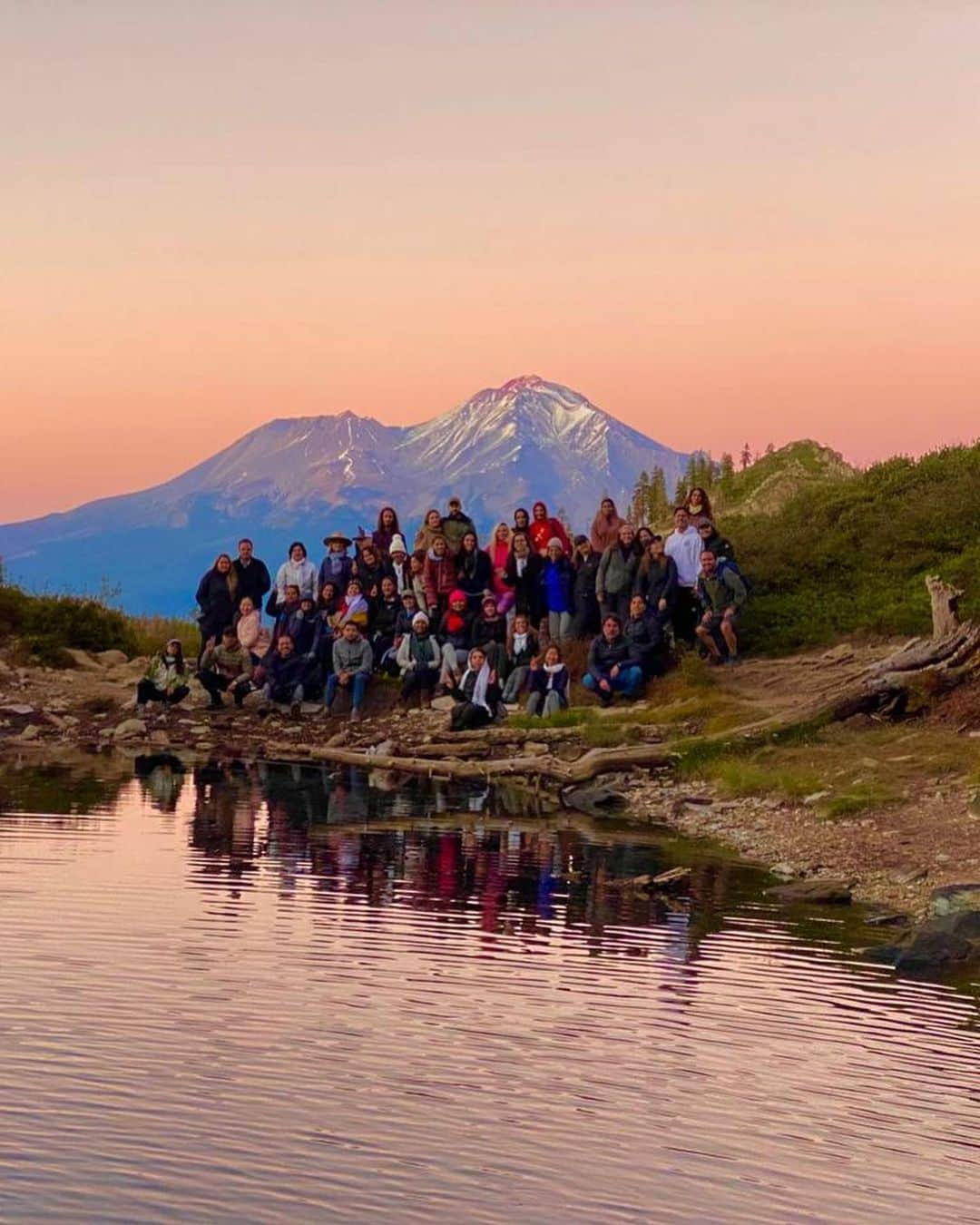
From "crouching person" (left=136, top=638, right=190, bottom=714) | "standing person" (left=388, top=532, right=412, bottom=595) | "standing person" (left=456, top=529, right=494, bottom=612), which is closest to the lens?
"standing person" (left=456, top=529, right=494, bottom=612)

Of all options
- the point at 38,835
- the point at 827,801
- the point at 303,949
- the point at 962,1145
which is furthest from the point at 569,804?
the point at 962,1145

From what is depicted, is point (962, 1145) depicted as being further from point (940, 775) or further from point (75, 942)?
point (940, 775)

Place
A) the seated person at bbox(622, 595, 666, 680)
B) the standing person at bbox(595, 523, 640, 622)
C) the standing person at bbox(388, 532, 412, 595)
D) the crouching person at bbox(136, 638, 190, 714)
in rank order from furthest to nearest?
the crouching person at bbox(136, 638, 190, 714), the standing person at bbox(388, 532, 412, 595), the standing person at bbox(595, 523, 640, 622), the seated person at bbox(622, 595, 666, 680)

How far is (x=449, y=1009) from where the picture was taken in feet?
48.3

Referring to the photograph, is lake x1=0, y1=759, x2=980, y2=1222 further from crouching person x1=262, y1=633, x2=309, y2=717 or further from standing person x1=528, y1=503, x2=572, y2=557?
crouching person x1=262, y1=633, x2=309, y2=717

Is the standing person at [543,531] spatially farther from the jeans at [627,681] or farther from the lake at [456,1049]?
the lake at [456,1049]

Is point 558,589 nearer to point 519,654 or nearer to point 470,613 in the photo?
point 519,654

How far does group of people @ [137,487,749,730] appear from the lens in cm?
3584

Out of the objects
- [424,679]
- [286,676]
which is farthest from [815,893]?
[286,676]

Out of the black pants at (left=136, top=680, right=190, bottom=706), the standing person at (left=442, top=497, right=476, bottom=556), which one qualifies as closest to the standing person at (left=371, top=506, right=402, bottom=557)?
the standing person at (left=442, top=497, right=476, bottom=556)

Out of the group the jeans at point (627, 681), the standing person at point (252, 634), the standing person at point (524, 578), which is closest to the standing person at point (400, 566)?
the standing person at point (524, 578)

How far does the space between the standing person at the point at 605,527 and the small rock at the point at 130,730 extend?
30.1 feet

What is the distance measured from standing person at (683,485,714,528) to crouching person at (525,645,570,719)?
130 inches

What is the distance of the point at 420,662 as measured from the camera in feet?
124
